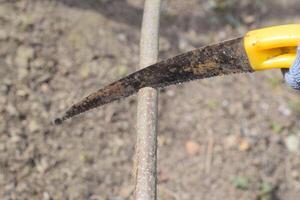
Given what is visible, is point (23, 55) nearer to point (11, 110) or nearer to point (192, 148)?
point (11, 110)

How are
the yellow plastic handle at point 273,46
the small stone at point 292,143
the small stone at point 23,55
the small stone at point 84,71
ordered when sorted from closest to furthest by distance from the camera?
the yellow plastic handle at point 273,46, the small stone at point 23,55, the small stone at point 84,71, the small stone at point 292,143

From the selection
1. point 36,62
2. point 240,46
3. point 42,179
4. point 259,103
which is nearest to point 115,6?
point 36,62

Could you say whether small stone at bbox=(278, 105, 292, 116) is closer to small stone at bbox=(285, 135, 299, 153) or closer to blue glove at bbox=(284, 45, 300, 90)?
small stone at bbox=(285, 135, 299, 153)

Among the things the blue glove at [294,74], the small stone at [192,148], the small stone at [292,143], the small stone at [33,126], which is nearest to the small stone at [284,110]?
the small stone at [292,143]

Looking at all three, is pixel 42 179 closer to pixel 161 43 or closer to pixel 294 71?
pixel 161 43

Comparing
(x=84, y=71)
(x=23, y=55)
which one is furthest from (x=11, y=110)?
(x=84, y=71)

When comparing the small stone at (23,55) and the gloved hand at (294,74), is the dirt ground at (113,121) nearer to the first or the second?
the small stone at (23,55)

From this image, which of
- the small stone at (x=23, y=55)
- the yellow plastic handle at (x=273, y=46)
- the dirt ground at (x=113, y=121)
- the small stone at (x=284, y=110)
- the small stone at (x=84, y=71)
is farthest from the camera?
the small stone at (x=284, y=110)
